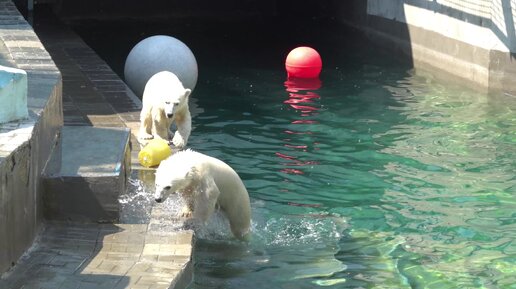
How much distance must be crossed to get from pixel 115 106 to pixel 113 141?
3136 mm

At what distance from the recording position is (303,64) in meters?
15.3

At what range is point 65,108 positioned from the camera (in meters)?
10.9

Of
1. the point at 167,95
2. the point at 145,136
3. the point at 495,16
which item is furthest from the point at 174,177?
the point at 495,16

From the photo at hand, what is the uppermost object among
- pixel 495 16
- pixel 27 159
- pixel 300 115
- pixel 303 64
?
pixel 495 16

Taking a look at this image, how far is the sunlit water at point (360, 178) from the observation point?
25.0 ft

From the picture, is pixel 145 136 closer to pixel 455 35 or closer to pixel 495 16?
pixel 495 16

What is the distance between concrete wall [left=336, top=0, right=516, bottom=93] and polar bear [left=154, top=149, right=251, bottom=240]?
7976mm

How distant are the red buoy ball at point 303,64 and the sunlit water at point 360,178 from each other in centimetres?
22

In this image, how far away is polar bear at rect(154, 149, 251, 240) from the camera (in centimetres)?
704

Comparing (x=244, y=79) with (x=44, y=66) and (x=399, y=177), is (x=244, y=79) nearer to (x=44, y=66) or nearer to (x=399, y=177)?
(x=399, y=177)

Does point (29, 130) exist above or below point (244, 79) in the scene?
above

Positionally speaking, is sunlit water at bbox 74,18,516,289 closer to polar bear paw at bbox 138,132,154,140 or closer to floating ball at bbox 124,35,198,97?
floating ball at bbox 124,35,198,97

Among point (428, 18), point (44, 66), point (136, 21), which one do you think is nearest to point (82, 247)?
point (44, 66)

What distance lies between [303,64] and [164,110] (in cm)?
629
